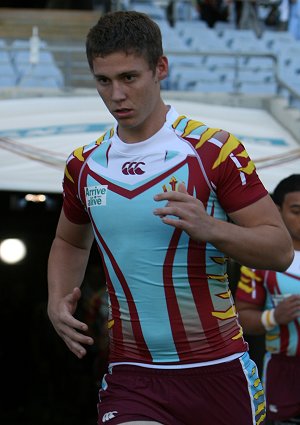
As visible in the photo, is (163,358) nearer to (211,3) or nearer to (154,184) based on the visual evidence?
(154,184)

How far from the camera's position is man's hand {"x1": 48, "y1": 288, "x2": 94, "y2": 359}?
3.69 m

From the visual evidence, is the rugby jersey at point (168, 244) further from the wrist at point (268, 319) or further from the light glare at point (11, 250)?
the light glare at point (11, 250)

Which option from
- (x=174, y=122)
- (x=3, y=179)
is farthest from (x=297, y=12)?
(x=174, y=122)

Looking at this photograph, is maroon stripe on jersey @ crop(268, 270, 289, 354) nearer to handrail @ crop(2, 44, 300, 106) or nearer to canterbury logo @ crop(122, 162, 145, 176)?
canterbury logo @ crop(122, 162, 145, 176)

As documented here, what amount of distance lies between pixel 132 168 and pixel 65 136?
4.31 m

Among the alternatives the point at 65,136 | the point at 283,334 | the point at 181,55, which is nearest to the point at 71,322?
the point at 283,334

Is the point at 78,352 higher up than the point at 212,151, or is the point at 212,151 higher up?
the point at 212,151

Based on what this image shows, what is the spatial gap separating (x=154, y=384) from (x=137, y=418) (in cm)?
15

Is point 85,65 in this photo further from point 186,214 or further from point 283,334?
point 186,214

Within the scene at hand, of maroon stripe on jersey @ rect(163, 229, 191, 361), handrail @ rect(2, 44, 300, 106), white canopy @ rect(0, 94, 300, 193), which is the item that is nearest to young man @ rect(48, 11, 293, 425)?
maroon stripe on jersey @ rect(163, 229, 191, 361)

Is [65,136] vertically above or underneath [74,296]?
underneath

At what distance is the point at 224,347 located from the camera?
12.0ft

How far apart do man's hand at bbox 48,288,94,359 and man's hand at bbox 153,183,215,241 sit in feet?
2.10

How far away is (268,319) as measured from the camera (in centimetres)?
575
